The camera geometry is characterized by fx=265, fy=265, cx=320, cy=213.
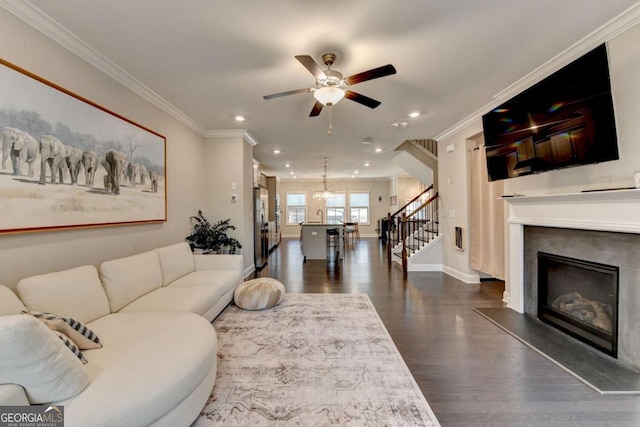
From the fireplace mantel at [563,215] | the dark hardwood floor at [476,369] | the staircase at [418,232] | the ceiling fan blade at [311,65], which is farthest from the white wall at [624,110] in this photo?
the staircase at [418,232]

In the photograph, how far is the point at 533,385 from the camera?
1913 mm

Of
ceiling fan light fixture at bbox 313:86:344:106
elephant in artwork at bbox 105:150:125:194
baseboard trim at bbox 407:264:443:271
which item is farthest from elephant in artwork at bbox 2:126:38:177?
baseboard trim at bbox 407:264:443:271

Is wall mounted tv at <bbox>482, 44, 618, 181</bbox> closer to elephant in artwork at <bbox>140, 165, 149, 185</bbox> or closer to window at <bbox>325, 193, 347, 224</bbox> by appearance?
elephant in artwork at <bbox>140, 165, 149, 185</bbox>

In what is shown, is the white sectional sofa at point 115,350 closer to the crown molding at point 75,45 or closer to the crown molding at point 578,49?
the crown molding at point 75,45

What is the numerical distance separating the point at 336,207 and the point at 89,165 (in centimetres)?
1012

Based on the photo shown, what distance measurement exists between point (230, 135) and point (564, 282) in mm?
5123

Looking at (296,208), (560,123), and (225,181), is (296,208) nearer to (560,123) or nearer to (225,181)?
(225,181)

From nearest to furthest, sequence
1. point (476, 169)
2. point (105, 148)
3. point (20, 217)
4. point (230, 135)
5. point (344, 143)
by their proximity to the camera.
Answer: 1. point (20, 217)
2. point (105, 148)
3. point (476, 169)
4. point (230, 135)
5. point (344, 143)

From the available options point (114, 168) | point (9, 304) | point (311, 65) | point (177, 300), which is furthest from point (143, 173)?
point (311, 65)

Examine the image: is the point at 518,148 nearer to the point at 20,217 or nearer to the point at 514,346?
the point at 514,346

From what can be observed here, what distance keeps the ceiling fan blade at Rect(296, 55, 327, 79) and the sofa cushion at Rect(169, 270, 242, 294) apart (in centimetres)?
238

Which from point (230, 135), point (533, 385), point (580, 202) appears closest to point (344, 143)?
point (230, 135)

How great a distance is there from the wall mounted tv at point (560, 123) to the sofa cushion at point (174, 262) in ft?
13.4

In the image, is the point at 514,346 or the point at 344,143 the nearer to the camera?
the point at 514,346
